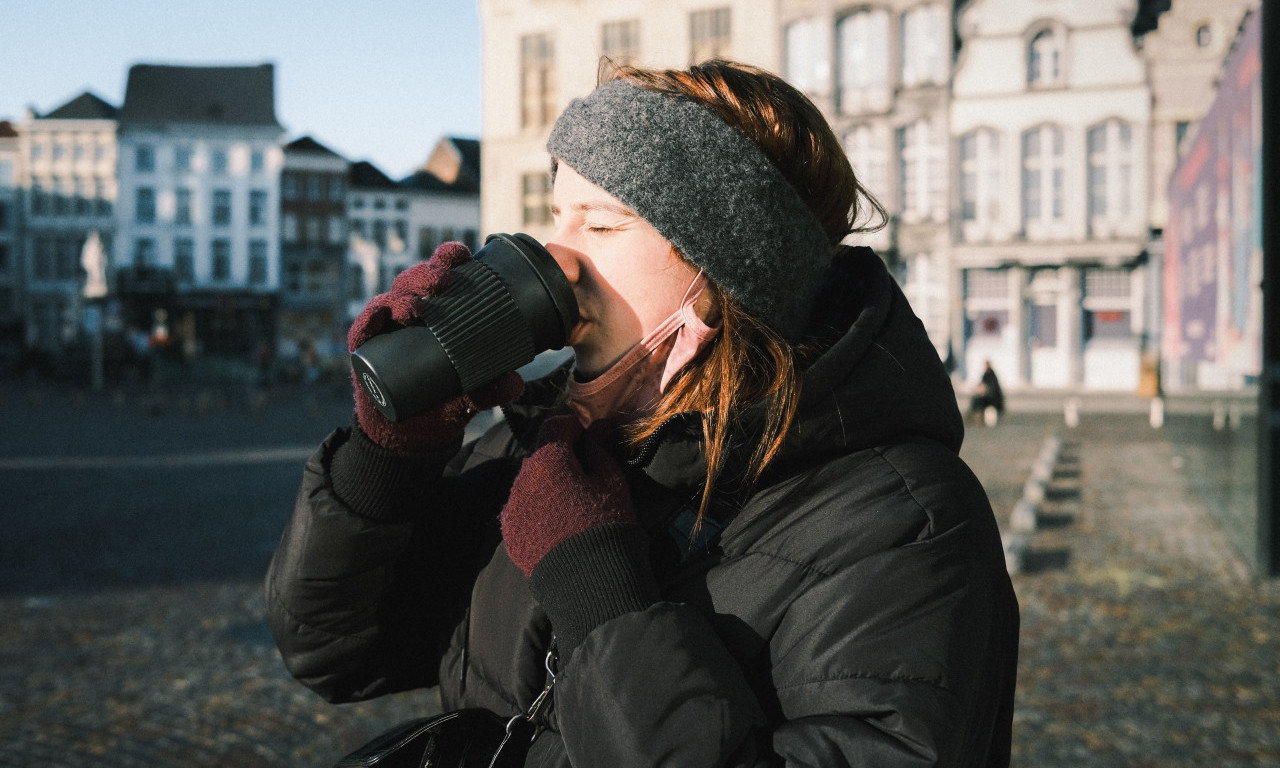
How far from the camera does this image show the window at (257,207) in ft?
177

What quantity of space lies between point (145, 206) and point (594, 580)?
58.2 m

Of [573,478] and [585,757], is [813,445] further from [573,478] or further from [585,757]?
[585,757]

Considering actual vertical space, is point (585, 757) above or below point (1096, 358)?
above

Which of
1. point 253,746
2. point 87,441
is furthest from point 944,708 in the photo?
point 87,441

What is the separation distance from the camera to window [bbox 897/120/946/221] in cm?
3020

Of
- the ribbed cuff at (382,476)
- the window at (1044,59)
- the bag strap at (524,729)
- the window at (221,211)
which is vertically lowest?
the bag strap at (524,729)

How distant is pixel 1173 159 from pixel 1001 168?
427 centimetres

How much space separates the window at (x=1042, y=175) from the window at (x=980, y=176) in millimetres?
784

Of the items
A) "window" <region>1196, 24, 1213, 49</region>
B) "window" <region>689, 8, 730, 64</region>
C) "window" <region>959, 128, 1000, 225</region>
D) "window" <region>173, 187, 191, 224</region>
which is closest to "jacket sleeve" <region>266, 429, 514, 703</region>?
"window" <region>689, 8, 730, 64</region>

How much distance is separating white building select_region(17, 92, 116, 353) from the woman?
57.8 m

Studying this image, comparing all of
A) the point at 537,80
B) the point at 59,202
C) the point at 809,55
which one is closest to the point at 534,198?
the point at 537,80

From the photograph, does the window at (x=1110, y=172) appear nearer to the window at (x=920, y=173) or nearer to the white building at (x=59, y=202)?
the window at (x=920, y=173)

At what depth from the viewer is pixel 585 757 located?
1175 mm

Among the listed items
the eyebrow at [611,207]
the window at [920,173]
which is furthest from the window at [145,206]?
the eyebrow at [611,207]
